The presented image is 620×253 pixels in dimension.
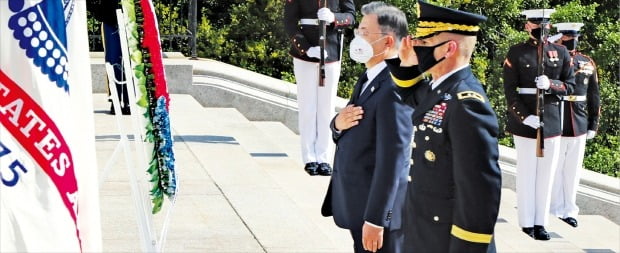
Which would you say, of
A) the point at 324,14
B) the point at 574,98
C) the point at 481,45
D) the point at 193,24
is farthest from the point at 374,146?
the point at 481,45

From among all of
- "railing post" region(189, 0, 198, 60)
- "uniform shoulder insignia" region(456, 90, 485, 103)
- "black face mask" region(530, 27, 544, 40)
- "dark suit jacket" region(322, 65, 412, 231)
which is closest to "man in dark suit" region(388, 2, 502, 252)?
"uniform shoulder insignia" region(456, 90, 485, 103)

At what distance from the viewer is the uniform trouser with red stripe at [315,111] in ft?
30.2

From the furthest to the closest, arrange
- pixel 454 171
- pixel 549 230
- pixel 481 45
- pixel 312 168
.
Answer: pixel 481 45 → pixel 549 230 → pixel 312 168 → pixel 454 171

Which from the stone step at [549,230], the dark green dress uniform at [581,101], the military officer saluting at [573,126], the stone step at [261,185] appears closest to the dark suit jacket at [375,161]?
the stone step at [261,185]

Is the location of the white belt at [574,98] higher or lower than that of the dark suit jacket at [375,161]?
lower

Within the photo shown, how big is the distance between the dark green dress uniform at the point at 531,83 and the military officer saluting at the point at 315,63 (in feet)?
4.38

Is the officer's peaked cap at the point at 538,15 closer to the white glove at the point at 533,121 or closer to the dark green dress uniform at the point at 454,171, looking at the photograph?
the white glove at the point at 533,121

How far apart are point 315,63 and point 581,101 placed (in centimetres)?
240

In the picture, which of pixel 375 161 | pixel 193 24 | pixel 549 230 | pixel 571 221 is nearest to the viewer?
pixel 375 161

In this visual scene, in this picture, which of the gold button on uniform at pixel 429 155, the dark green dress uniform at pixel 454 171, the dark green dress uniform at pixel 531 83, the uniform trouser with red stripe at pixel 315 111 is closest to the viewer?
the dark green dress uniform at pixel 454 171

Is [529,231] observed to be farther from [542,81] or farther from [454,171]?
[454,171]

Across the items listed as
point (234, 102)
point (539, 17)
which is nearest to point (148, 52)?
point (539, 17)

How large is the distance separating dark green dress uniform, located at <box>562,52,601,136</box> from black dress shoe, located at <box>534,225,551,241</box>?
3.64 feet

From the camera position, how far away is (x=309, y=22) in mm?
8914
